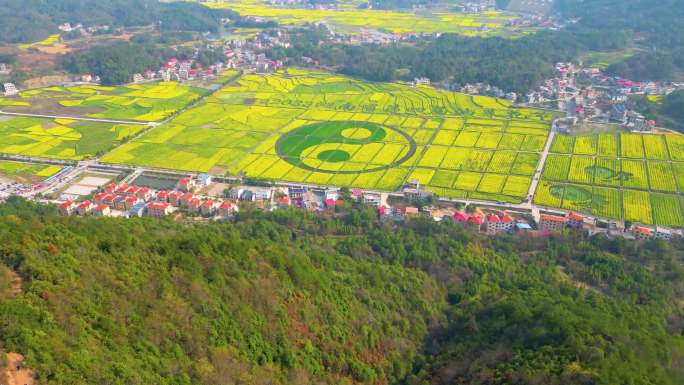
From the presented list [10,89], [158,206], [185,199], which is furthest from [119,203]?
[10,89]

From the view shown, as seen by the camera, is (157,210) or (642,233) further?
(157,210)

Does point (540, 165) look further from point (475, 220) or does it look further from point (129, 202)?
point (129, 202)

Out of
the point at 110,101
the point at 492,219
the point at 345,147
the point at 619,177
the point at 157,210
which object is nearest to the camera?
the point at 492,219

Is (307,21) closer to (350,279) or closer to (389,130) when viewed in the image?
(389,130)

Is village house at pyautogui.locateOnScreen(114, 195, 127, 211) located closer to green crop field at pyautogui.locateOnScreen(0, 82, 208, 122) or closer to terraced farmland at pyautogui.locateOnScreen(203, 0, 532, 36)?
green crop field at pyautogui.locateOnScreen(0, 82, 208, 122)

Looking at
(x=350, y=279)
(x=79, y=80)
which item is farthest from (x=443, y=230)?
(x=79, y=80)

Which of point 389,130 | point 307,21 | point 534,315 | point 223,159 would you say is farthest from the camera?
point 307,21

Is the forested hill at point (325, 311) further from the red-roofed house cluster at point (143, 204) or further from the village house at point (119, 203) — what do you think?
the village house at point (119, 203)
